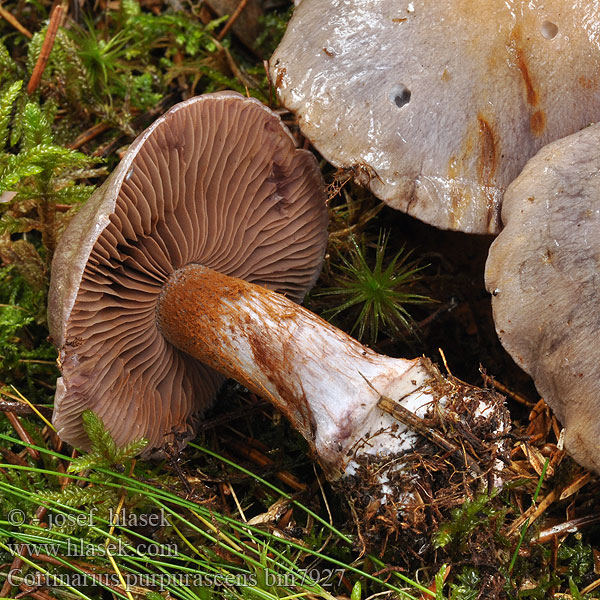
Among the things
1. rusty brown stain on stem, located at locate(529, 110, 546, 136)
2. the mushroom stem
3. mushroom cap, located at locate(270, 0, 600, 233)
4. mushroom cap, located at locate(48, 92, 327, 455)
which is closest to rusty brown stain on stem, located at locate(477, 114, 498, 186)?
mushroom cap, located at locate(270, 0, 600, 233)

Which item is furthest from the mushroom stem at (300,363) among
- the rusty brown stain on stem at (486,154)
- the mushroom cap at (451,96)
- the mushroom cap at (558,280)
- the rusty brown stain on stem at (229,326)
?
the rusty brown stain on stem at (486,154)

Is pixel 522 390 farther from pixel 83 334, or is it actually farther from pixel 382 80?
pixel 83 334

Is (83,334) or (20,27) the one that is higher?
(20,27)

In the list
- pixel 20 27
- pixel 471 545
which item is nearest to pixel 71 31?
pixel 20 27

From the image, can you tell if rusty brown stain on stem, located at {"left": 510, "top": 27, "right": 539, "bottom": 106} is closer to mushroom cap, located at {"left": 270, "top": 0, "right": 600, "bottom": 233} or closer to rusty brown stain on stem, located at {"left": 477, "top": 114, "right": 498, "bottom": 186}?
mushroom cap, located at {"left": 270, "top": 0, "right": 600, "bottom": 233}

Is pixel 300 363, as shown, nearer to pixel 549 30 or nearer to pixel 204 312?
pixel 204 312

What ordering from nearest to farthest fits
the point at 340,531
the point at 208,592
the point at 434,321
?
the point at 208,592 < the point at 340,531 < the point at 434,321

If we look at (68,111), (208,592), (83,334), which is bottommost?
(208,592)

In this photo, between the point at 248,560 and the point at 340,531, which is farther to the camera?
the point at 340,531
